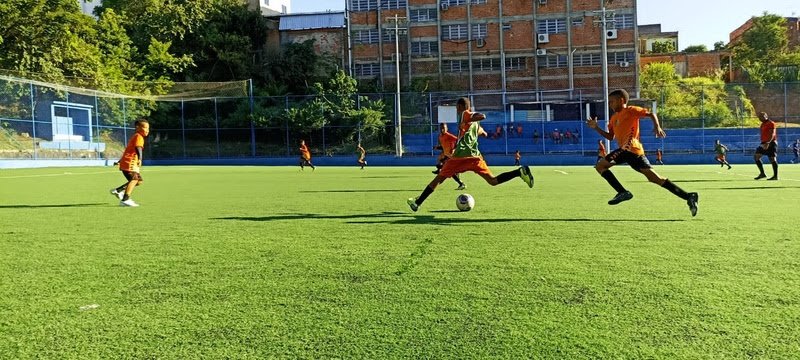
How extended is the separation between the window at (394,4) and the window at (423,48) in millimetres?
3415

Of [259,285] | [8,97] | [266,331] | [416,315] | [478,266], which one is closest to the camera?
[266,331]

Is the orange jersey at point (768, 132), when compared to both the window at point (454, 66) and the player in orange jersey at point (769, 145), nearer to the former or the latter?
the player in orange jersey at point (769, 145)

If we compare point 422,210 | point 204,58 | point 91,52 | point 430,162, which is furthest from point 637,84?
point 422,210

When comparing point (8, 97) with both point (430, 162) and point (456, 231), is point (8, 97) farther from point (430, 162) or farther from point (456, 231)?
point (456, 231)

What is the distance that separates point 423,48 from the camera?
56188mm

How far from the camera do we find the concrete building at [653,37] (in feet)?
234

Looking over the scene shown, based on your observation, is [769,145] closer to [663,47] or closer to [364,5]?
[364,5]

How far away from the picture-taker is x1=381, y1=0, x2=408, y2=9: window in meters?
56.1

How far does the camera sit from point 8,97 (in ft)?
99.9

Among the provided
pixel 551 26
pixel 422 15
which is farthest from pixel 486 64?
pixel 422 15

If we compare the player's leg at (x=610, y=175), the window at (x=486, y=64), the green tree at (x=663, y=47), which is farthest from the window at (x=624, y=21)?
the player's leg at (x=610, y=175)

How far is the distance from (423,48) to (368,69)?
5290mm

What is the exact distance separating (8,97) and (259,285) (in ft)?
105

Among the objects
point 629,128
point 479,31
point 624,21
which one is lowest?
point 629,128
